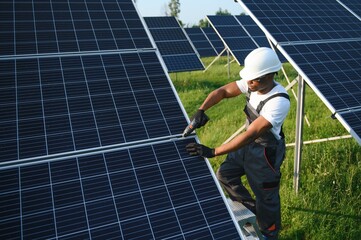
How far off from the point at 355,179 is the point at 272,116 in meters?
→ 3.86

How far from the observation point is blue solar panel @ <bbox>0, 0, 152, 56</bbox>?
425 cm

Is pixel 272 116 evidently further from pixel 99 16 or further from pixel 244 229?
pixel 99 16

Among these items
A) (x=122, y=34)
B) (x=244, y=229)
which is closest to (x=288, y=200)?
(x=244, y=229)

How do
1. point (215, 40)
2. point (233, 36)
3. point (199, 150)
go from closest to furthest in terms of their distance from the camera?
point (199, 150) → point (233, 36) → point (215, 40)

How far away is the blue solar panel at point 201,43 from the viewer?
744 inches

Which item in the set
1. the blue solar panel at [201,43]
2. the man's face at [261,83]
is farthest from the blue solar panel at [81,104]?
the blue solar panel at [201,43]

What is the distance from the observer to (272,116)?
3.72m

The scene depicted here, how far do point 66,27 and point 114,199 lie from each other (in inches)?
114

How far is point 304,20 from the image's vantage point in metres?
7.59

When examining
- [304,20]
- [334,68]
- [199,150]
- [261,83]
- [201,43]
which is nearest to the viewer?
[199,150]

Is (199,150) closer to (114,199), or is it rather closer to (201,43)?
(114,199)

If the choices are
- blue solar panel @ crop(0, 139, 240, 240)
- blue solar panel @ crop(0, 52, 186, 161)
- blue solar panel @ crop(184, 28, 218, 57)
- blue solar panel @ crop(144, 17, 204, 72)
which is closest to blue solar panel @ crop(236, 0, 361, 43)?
blue solar panel @ crop(0, 52, 186, 161)

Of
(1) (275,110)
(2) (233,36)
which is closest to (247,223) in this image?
(1) (275,110)

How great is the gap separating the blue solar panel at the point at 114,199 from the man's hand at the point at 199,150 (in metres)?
0.15
